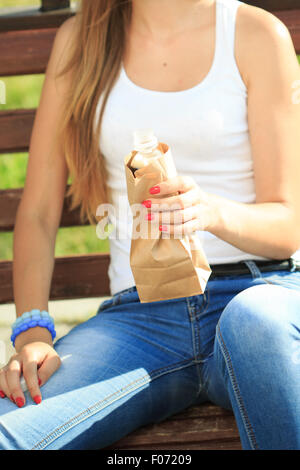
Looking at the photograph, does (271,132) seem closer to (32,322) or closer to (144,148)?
(144,148)

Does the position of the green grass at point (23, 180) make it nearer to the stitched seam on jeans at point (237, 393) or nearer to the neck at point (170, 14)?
the neck at point (170, 14)

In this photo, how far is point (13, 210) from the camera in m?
2.33

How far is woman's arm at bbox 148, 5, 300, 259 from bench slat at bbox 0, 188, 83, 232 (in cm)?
75

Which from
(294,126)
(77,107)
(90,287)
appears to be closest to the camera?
(294,126)

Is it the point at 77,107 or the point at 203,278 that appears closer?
the point at 203,278

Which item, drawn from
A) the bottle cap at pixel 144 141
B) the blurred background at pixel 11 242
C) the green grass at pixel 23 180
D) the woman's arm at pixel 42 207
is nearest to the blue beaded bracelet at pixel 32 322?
the woman's arm at pixel 42 207

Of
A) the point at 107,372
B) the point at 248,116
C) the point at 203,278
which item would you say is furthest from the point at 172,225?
the point at 248,116

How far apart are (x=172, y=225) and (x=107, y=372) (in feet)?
1.47

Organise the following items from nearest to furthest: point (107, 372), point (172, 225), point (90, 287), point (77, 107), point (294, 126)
Answer: 1. point (172, 225)
2. point (107, 372)
3. point (294, 126)
4. point (77, 107)
5. point (90, 287)

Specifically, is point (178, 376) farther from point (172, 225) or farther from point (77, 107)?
point (77, 107)

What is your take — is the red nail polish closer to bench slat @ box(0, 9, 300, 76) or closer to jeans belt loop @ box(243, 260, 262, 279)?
jeans belt loop @ box(243, 260, 262, 279)

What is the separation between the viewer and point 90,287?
→ 7.80 ft

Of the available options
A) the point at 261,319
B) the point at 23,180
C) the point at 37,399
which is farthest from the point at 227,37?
the point at 23,180

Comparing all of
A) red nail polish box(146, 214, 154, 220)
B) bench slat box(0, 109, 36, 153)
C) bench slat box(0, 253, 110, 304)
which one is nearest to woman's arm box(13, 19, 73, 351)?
bench slat box(0, 109, 36, 153)
